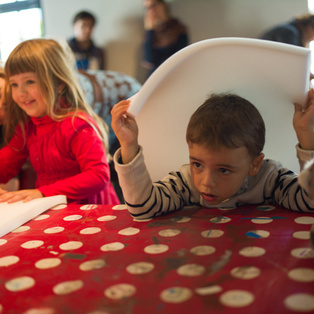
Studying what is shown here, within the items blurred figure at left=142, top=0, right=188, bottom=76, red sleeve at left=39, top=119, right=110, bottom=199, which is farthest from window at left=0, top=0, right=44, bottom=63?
Answer: red sleeve at left=39, top=119, right=110, bottom=199

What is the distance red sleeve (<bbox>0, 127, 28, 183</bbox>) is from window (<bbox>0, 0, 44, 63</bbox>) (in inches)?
141

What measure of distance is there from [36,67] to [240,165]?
0.78 metres

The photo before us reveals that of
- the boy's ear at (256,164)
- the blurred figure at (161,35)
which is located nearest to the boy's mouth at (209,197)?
the boy's ear at (256,164)

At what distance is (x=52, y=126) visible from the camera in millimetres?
1229

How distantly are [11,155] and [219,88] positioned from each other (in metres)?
0.81

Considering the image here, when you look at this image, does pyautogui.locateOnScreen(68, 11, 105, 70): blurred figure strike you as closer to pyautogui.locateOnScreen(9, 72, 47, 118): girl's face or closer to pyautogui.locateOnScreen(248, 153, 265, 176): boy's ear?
pyautogui.locateOnScreen(9, 72, 47, 118): girl's face

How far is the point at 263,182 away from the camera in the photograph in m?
0.79

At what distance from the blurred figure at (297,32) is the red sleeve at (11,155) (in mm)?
1749

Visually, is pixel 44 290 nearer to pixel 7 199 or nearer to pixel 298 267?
pixel 298 267

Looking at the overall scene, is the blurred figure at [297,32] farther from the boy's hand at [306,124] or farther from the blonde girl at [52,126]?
the boy's hand at [306,124]

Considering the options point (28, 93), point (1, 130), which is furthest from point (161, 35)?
point (28, 93)

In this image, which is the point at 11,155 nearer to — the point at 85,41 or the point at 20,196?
the point at 20,196

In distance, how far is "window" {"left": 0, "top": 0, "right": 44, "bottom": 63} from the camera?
447 centimetres

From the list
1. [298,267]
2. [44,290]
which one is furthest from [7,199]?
[298,267]
